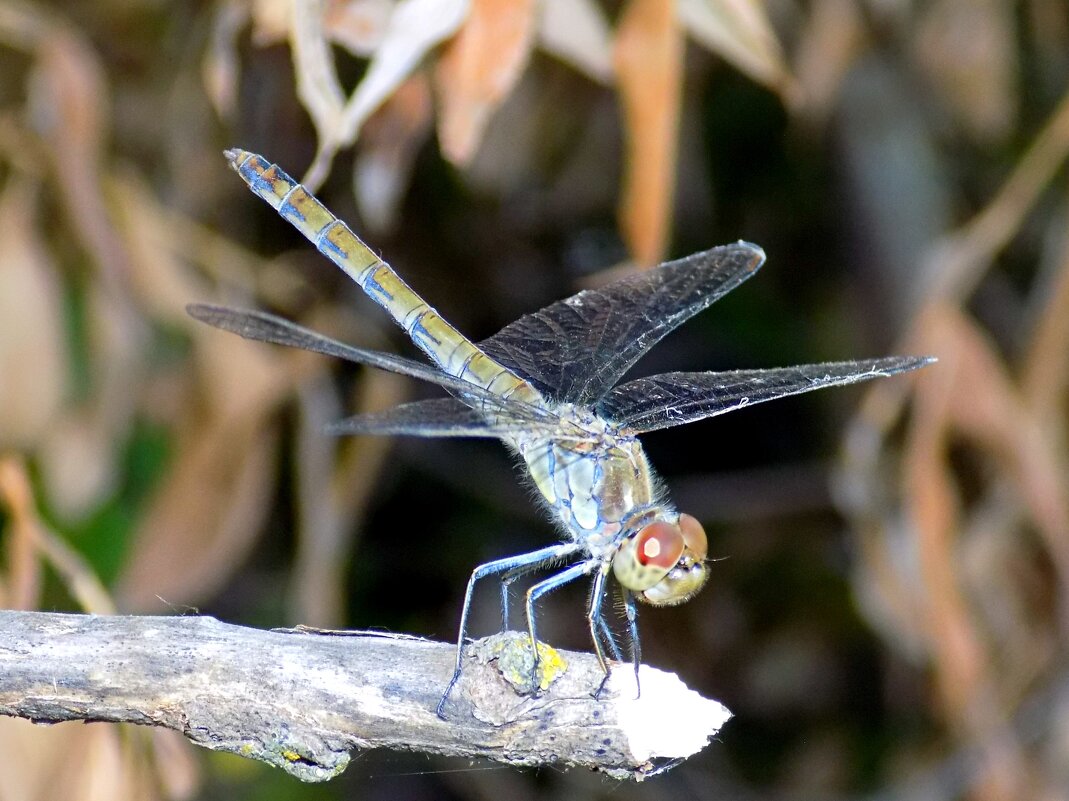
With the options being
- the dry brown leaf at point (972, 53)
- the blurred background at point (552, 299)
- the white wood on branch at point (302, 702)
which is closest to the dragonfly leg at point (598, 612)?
the blurred background at point (552, 299)

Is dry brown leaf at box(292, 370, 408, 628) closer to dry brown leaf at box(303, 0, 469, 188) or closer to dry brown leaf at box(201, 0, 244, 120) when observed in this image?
dry brown leaf at box(201, 0, 244, 120)

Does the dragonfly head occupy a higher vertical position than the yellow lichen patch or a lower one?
higher

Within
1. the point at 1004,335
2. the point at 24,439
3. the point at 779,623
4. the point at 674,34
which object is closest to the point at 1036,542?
the point at 1004,335

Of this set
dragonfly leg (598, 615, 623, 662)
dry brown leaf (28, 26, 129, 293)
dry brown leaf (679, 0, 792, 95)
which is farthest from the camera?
dry brown leaf (28, 26, 129, 293)

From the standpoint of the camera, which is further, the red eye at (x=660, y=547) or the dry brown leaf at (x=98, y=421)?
the dry brown leaf at (x=98, y=421)

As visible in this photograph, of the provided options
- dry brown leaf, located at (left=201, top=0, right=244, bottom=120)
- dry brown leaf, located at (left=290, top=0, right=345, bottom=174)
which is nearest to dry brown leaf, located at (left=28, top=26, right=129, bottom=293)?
dry brown leaf, located at (left=201, top=0, right=244, bottom=120)

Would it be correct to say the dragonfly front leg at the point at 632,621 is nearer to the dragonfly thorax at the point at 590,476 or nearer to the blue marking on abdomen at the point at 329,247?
the dragonfly thorax at the point at 590,476

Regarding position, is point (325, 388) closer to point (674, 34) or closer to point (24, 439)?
point (24, 439)
